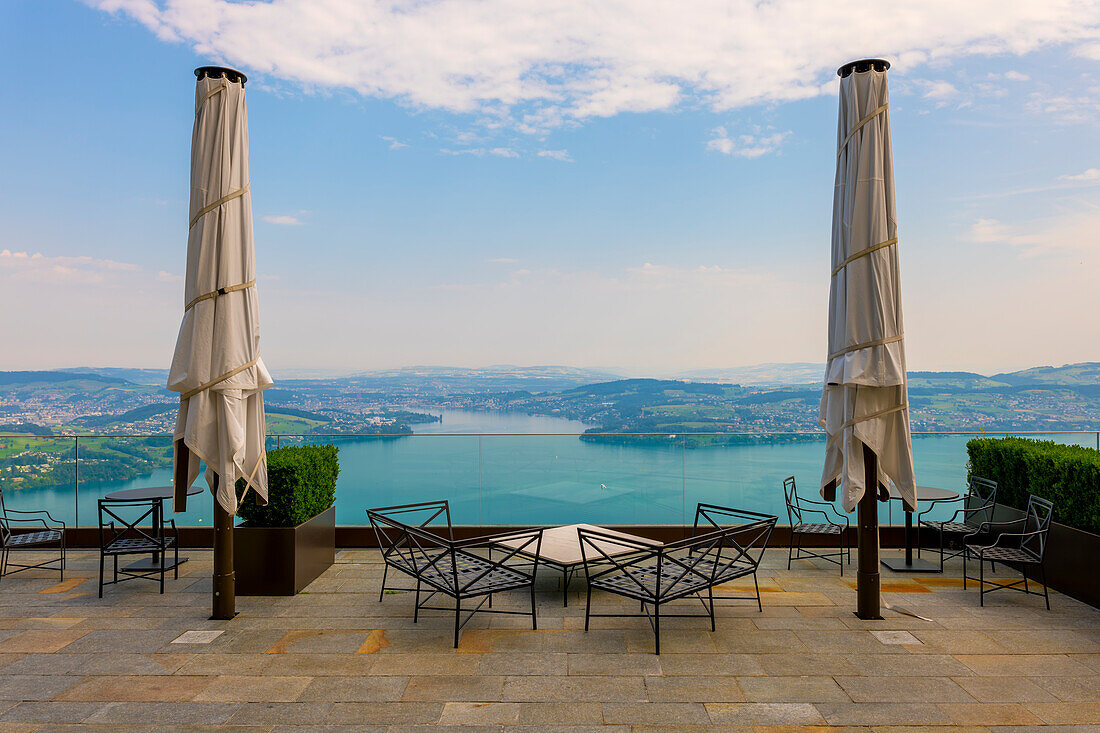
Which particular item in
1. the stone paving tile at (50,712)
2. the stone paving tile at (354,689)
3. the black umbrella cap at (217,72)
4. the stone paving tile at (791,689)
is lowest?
the stone paving tile at (354,689)

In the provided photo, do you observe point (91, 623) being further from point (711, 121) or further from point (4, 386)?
point (711, 121)

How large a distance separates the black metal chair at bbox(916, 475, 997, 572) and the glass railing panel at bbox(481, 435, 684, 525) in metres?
2.41

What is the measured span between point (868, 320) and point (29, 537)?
6938mm

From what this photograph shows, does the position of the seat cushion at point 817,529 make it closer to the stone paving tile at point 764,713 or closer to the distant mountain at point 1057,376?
the stone paving tile at point 764,713

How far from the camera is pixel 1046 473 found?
589 cm

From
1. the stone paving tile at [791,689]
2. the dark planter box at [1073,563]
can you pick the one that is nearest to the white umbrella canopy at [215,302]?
the stone paving tile at [791,689]

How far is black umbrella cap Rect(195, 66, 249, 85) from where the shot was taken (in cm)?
491

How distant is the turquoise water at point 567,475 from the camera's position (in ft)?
24.5

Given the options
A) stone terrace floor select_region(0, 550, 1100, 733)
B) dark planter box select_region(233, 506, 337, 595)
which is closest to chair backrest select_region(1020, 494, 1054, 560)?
stone terrace floor select_region(0, 550, 1100, 733)

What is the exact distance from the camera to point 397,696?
3697 mm

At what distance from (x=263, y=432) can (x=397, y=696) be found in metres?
2.40

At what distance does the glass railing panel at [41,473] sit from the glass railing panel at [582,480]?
425 cm

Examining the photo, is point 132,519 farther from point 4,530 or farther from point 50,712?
point 50,712

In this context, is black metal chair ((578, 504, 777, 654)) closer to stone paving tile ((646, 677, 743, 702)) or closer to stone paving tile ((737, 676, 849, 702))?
stone paving tile ((646, 677, 743, 702))
